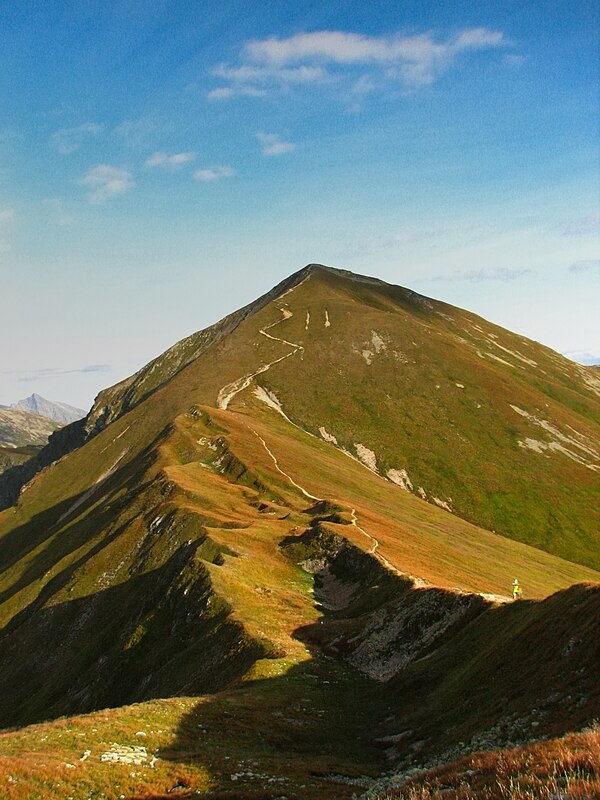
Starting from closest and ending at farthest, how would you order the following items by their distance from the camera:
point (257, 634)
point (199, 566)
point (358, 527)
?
point (257, 634) → point (199, 566) → point (358, 527)

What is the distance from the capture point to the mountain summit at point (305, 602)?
102 ft

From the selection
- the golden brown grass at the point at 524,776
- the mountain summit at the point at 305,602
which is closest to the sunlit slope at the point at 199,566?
the mountain summit at the point at 305,602

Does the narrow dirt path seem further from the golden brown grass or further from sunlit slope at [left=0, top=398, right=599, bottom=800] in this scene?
the golden brown grass

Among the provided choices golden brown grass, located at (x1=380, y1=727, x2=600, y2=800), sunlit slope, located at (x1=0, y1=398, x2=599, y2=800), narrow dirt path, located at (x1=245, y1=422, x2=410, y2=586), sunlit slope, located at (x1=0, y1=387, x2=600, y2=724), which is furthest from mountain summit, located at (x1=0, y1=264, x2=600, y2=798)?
golden brown grass, located at (x1=380, y1=727, x2=600, y2=800)

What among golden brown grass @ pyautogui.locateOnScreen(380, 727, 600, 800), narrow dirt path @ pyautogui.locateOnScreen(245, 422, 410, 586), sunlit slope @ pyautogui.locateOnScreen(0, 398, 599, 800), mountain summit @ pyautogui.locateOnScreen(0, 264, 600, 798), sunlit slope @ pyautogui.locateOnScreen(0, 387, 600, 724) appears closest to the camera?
golden brown grass @ pyautogui.locateOnScreen(380, 727, 600, 800)

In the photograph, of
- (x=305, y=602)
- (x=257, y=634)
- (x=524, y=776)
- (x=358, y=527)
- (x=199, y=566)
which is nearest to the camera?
(x=524, y=776)

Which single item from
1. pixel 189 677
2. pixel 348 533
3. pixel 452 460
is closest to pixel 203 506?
pixel 348 533

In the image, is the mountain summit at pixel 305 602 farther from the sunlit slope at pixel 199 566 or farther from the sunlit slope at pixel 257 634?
the sunlit slope at pixel 199 566

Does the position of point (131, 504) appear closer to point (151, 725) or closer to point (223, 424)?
point (223, 424)

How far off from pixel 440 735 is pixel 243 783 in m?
10.6

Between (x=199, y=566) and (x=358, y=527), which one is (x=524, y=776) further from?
(x=358, y=527)

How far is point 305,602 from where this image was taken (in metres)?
65.3

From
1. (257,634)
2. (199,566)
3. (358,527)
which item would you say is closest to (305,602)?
(199,566)

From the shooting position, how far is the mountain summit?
3108cm
